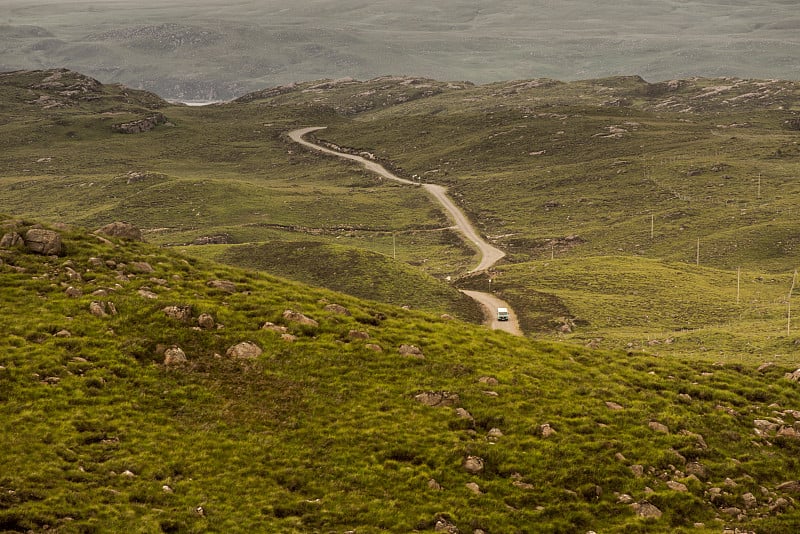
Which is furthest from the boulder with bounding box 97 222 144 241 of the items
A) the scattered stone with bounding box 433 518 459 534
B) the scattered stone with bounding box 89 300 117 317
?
the scattered stone with bounding box 433 518 459 534

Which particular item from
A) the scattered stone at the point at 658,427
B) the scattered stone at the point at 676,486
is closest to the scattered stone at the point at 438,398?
the scattered stone at the point at 658,427

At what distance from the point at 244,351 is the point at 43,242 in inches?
695

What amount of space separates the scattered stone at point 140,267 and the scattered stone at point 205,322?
921 cm

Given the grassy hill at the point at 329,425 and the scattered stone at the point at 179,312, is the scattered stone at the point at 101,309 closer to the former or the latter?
the grassy hill at the point at 329,425

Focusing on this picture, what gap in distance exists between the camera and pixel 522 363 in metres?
45.9

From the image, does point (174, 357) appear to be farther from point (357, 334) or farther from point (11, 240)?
point (11, 240)

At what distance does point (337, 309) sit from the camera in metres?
48.6

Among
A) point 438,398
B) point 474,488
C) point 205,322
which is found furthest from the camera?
point 205,322

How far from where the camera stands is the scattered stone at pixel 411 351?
142ft

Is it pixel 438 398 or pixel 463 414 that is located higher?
pixel 438 398

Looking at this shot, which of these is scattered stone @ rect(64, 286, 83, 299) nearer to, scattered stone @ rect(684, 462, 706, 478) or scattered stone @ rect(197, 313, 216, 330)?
scattered stone @ rect(197, 313, 216, 330)

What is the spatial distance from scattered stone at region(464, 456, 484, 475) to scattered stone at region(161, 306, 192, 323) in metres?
17.8

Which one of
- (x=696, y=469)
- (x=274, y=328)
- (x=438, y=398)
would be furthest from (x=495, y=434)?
(x=274, y=328)

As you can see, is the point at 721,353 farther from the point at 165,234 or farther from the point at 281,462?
the point at 165,234
